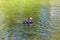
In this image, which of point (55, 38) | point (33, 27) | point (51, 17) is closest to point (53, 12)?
point (51, 17)

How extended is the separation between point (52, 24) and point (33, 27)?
0.35 m

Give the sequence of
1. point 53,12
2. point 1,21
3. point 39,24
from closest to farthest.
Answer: point 39,24 < point 1,21 < point 53,12

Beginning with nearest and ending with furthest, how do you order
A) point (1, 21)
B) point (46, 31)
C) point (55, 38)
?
point (55, 38), point (46, 31), point (1, 21)

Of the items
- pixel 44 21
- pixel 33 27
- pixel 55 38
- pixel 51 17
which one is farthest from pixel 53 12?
pixel 55 38

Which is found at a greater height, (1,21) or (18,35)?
(1,21)

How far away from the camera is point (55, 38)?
8.02 ft

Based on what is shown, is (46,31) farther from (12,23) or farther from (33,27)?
(12,23)

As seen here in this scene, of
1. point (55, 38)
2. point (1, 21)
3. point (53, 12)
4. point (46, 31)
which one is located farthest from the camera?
point (53, 12)

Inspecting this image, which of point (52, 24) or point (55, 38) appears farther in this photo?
point (52, 24)

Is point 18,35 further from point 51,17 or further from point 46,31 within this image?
point 51,17

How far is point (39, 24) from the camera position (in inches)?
117

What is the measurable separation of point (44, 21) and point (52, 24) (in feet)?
0.57

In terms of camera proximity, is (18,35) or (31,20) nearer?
(18,35)

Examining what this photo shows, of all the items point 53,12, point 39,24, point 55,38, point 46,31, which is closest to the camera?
point 55,38
